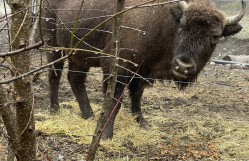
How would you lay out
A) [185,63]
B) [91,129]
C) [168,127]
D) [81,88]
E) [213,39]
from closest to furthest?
[185,63] < [213,39] < [91,129] < [168,127] < [81,88]

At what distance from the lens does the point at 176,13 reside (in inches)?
172

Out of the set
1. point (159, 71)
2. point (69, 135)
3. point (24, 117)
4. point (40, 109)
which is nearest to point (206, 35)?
point (159, 71)

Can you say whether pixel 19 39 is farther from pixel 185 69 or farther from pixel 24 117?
pixel 185 69

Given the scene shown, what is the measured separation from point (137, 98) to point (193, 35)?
1.70 metres

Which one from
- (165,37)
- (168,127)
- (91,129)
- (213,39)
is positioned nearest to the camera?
(213,39)

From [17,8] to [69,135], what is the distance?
10.4 feet

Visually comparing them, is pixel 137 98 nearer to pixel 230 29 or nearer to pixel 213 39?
pixel 213 39

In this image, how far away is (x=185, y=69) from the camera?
4.07 m

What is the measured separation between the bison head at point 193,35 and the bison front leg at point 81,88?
2.05 meters

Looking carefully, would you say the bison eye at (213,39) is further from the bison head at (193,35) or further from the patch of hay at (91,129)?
the patch of hay at (91,129)

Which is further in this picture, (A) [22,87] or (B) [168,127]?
(B) [168,127]

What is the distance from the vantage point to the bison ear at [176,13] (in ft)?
14.3

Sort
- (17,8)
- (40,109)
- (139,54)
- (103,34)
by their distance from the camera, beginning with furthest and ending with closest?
(40,109)
(103,34)
(139,54)
(17,8)

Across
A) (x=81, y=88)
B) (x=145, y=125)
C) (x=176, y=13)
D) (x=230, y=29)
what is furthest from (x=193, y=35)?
(x=81, y=88)
